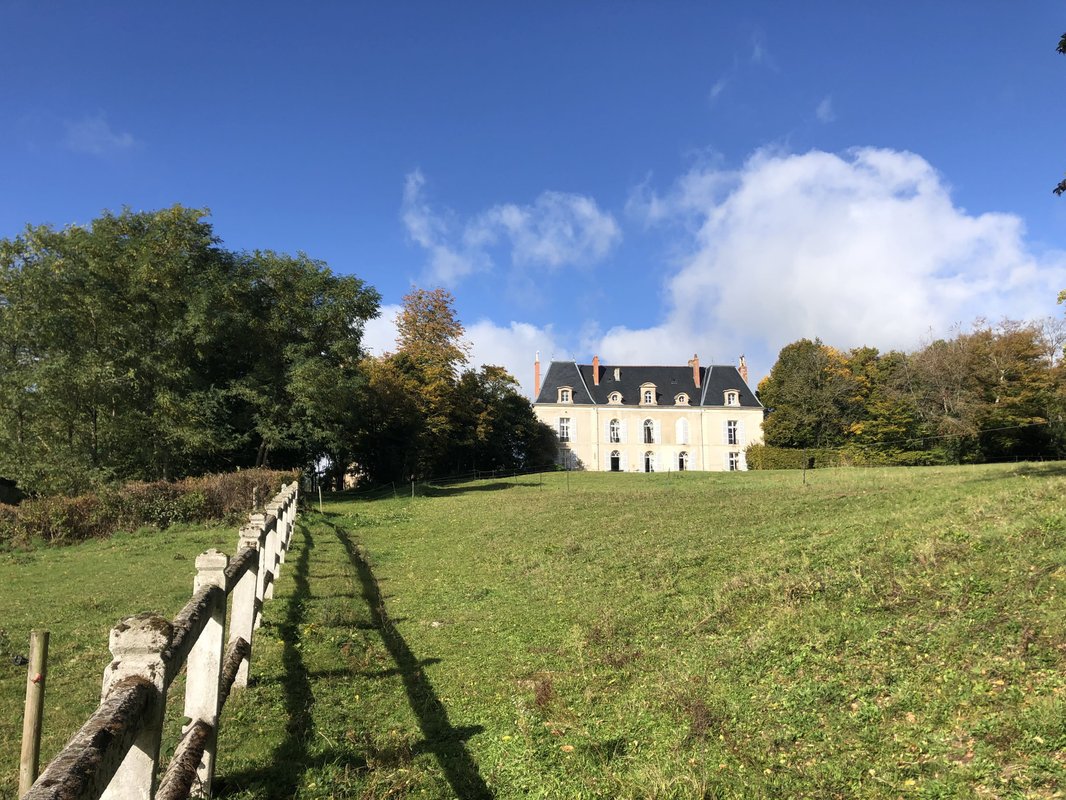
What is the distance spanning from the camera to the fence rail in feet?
5.74

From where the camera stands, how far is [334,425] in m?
30.5

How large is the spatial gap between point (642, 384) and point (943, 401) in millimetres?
25077

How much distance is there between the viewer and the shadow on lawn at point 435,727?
14.0 feet

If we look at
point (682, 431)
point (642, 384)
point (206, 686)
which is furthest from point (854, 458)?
point (206, 686)

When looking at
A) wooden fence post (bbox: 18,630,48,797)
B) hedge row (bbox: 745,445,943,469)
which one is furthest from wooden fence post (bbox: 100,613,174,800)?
hedge row (bbox: 745,445,943,469)

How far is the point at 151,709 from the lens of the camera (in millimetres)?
2340

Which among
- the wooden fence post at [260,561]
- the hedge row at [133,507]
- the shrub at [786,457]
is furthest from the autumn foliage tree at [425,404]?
the wooden fence post at [260,561]

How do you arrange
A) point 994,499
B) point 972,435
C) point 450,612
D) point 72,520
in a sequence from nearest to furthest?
point 450,612 → point 994,499 → point 72,520 → point 972,435

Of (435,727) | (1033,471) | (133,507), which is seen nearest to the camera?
(435,727)

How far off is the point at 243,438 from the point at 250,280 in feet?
27.4

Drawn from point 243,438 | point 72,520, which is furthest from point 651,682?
point 243,438

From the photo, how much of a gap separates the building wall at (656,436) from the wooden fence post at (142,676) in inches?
2289

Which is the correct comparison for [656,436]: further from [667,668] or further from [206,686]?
[206,686]

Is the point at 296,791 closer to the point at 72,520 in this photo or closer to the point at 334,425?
the point at 72,520
